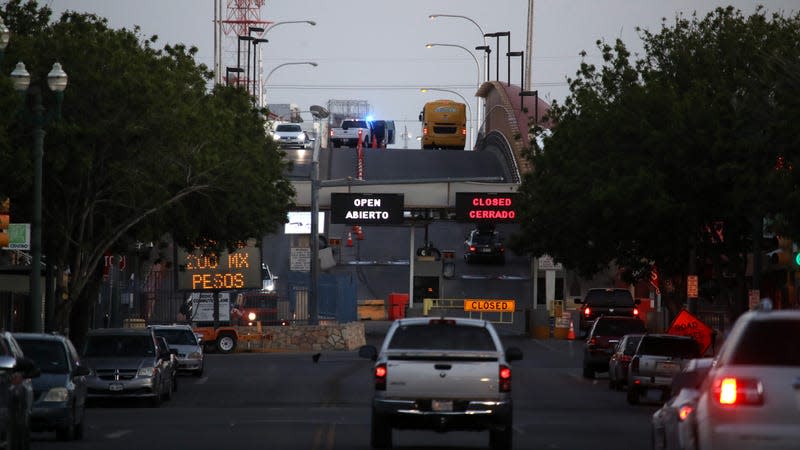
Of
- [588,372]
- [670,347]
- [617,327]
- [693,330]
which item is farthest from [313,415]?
[617,327]

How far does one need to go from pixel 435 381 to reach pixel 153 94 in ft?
62.2

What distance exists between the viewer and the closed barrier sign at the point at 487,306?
72.7 m

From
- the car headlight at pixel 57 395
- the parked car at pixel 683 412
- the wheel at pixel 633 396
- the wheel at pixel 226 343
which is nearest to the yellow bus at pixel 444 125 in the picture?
the wheel at pixel 226 343

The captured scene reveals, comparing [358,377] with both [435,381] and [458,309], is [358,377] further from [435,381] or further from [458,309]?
[458,309]

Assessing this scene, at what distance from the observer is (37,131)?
3094 centimetres

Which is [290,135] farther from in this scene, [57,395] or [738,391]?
[738,391]

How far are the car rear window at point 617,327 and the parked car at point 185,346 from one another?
35.5 ft

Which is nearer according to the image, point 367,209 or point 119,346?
point 119,346

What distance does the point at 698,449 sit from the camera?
1282cm

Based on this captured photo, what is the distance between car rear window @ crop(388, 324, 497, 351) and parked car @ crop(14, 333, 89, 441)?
472 cm

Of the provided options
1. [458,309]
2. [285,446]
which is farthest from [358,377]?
[458,309]

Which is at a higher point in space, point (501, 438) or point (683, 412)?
point (683, 412)

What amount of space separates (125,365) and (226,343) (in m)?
28.9

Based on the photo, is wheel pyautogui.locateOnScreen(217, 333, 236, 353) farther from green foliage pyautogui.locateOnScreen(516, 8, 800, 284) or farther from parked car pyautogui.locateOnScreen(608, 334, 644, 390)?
parked car pyautogui.locateOnScreen(608, 334, 644, 390)
